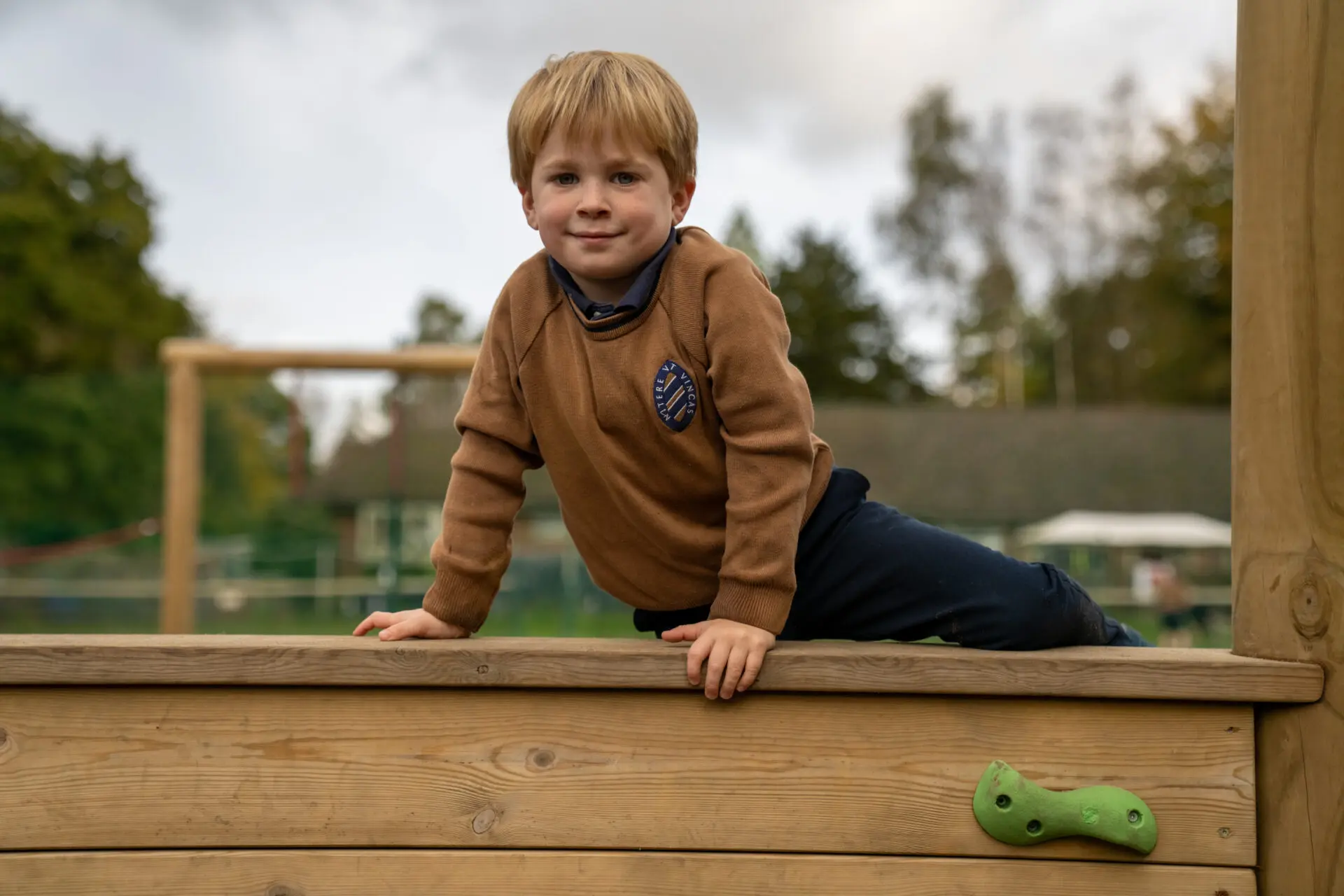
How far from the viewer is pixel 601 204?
1.78 m

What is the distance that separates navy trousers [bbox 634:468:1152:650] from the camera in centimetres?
176

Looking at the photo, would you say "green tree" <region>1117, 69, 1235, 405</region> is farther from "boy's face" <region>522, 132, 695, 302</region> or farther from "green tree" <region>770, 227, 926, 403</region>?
"boy's face" <region>522, 132, 695, 302</region>

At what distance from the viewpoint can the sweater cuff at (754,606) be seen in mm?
1641

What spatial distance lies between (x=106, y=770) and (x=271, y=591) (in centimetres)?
1774

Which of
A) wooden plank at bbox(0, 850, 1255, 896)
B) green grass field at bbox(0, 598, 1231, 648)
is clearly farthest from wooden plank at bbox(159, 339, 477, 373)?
green grass field at bbox(0, 598, 1231, 648)

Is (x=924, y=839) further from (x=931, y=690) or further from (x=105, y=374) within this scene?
(x=105, y=374)

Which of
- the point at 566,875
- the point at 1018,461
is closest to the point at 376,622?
the point at 566,875

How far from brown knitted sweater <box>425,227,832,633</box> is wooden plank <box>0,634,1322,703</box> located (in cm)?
15

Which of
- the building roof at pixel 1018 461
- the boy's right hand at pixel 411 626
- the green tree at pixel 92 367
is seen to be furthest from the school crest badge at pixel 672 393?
the building roof at pixel 1018 461

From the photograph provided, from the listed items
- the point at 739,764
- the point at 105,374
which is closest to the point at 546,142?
the point at 739,764

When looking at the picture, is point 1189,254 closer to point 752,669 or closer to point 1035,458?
point 1035,458

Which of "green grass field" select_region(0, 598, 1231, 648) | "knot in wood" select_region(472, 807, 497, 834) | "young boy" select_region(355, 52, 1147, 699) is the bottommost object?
"green grass field" select_region(0, 598, 1231, 648)

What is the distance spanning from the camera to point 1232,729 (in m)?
1.58

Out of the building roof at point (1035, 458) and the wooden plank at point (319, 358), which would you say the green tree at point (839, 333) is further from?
the wooden plank at point (319, 358)
